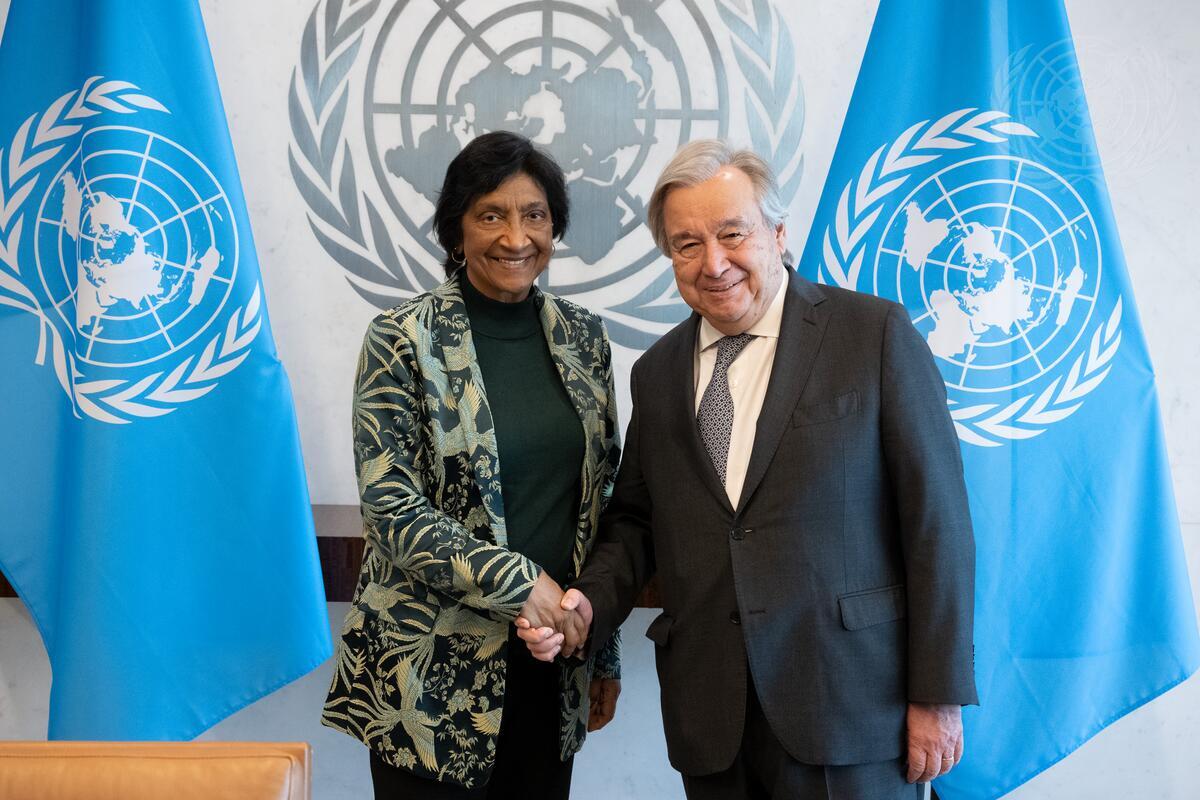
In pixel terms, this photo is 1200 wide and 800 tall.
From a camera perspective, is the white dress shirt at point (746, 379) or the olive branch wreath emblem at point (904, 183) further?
the olive branch wreath emblem at point (904, 183)

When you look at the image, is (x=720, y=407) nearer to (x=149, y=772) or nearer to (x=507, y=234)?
(x=507, y=234)

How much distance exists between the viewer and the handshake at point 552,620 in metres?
1.67

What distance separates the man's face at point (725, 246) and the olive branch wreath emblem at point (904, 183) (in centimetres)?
68

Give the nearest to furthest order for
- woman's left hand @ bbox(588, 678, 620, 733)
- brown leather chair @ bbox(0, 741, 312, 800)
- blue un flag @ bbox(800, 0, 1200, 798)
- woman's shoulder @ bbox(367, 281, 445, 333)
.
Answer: brown leather chair @ bbox(0, 741, 312, 800), woman's shoulder @ bbox(367, 281, 445, 333), woman's left hand @ bbox(588, 678, 620, 733), blue un flag @ bbox(800, 0, 1200, 798)

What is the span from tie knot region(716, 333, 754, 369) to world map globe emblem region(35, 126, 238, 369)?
118cm

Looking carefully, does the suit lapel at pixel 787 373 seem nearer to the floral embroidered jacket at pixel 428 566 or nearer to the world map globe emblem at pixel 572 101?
the floral embroidered jacket at pixel 428 566

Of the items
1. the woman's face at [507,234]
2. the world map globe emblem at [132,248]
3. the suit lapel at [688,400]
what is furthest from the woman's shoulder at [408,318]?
the world map globe emblem at [132,248]

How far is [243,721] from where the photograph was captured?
9.02 ft

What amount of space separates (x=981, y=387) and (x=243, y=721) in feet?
6.85

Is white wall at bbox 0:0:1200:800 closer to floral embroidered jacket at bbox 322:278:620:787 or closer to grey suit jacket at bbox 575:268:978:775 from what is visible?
floral embroidered jacket at bbox 322:278:620:787

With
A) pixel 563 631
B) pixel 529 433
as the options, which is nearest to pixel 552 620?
pixel 563 631

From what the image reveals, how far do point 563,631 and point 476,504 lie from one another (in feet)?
0.87

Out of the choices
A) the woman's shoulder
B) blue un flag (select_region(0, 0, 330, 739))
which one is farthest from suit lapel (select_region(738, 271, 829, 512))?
blue un flag (select_region(0, 0, 330, 739))

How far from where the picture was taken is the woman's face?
1812 millimetres
